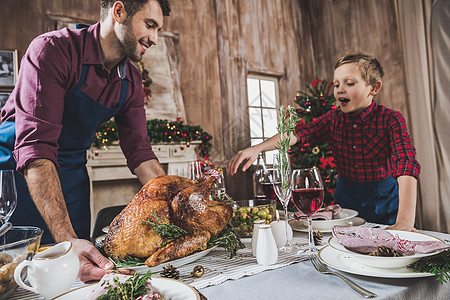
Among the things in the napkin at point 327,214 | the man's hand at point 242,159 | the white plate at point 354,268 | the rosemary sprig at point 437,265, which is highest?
the man's hand at point 242,159

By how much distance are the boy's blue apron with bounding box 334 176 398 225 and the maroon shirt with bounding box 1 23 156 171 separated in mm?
1169

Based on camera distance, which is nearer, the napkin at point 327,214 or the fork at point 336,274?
the fork at point 336,274

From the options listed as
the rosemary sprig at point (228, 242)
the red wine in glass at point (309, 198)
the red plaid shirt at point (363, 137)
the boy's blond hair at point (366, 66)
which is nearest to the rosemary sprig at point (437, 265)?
the red wine in glass at point (309, 198)

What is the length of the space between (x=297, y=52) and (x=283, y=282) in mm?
5005

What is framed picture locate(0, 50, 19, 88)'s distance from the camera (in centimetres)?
308

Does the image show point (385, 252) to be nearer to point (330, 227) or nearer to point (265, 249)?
point (265, 249)

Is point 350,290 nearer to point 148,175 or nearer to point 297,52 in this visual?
point 148,175

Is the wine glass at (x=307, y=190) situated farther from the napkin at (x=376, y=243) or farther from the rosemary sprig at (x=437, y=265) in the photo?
the rosemary sprig at (x=437, y=265)

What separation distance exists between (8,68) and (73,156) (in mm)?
2522

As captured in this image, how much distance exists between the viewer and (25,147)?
91 cm

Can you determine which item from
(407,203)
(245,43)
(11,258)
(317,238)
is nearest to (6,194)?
(11,258)

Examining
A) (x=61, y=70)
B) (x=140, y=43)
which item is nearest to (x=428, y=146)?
(x=140, y=43)

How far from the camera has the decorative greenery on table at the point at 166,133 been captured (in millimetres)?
3229

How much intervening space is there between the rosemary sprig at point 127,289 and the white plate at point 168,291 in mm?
40
